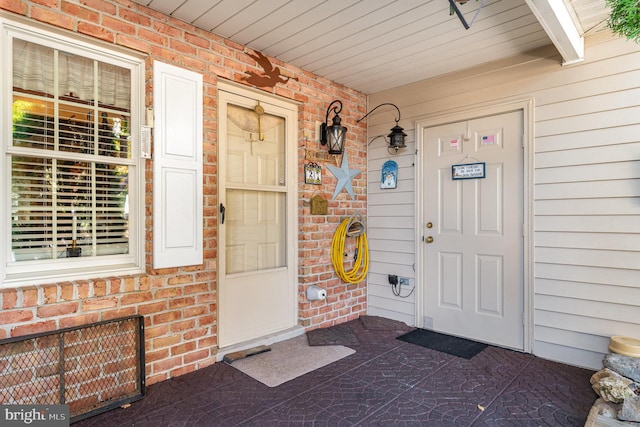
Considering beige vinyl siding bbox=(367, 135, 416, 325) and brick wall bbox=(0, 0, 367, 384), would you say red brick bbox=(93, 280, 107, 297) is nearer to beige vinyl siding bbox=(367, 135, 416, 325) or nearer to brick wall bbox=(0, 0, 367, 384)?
brick wall bbox=(0, 0, 367, 384)

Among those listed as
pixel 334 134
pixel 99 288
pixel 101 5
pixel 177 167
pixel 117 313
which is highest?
pixel 101 5

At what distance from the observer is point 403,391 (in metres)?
2.54

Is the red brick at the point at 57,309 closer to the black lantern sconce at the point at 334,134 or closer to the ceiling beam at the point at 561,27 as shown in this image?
the black lantern sconce at the point at 334,134

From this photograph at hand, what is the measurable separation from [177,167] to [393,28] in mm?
1994

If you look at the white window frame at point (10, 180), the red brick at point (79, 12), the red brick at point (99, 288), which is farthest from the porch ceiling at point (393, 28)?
the red brick at point (99, 288)

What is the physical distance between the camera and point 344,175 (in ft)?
13.5

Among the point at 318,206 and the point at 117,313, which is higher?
the point at 318,206

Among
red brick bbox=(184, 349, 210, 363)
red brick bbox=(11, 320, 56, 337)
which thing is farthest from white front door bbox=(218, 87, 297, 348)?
red brick bbox=(11, 320, 56, 337)

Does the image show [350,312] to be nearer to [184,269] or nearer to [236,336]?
[236,336]

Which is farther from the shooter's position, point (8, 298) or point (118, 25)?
point (118, 25)

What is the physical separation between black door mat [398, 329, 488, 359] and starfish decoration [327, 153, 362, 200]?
167 cm

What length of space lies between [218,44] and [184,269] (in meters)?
1.86

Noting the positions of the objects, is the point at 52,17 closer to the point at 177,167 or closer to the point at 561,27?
the point at 177,167

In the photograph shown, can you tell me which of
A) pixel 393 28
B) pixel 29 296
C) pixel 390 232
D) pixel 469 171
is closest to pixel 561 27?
pixel 393 28
